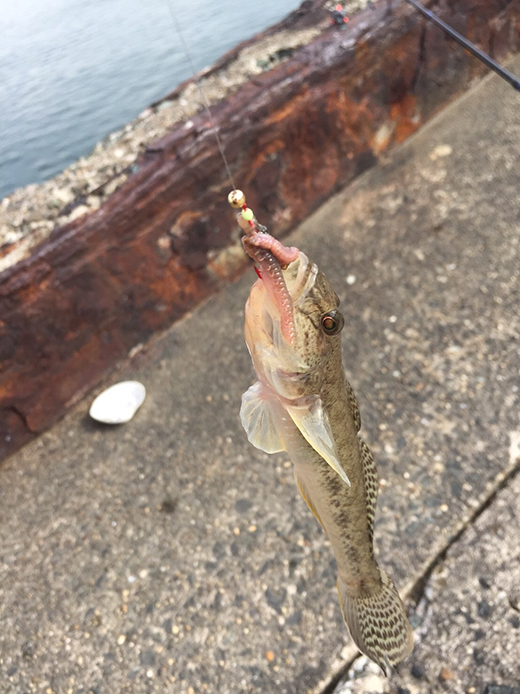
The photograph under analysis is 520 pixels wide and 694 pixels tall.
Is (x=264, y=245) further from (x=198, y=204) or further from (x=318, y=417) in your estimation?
(x=198, y=204)

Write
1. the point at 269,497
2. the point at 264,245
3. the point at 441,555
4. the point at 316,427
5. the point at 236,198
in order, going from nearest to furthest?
the point at 236,198, the point at 264,245, the point at 316,427, the point at 441,555, the point at 269,497

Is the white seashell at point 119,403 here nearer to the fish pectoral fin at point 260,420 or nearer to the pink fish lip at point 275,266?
the fish pectoral fin at point 260,420

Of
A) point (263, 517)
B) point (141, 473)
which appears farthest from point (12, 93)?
point (263, 517)

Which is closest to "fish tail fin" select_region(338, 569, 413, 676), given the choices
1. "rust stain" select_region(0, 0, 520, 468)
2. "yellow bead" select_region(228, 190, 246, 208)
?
"yellow bead" select_region(228, 190, 246, 208)

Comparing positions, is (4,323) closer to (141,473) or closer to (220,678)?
(141,473)

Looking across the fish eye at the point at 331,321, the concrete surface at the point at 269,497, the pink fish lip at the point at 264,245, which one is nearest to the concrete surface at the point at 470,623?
the concrete surface at the point at 269,497

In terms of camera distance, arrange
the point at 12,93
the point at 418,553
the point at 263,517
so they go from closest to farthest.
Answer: the point at 418,553 → the point at 263,517 → the point at 12,93

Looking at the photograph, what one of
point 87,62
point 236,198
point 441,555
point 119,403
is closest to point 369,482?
point 441,555

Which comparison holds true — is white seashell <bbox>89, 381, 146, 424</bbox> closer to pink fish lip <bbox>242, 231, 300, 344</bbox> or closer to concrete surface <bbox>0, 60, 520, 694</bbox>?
concrete surface <bbox>0, 60, 520, 694</bbox>
